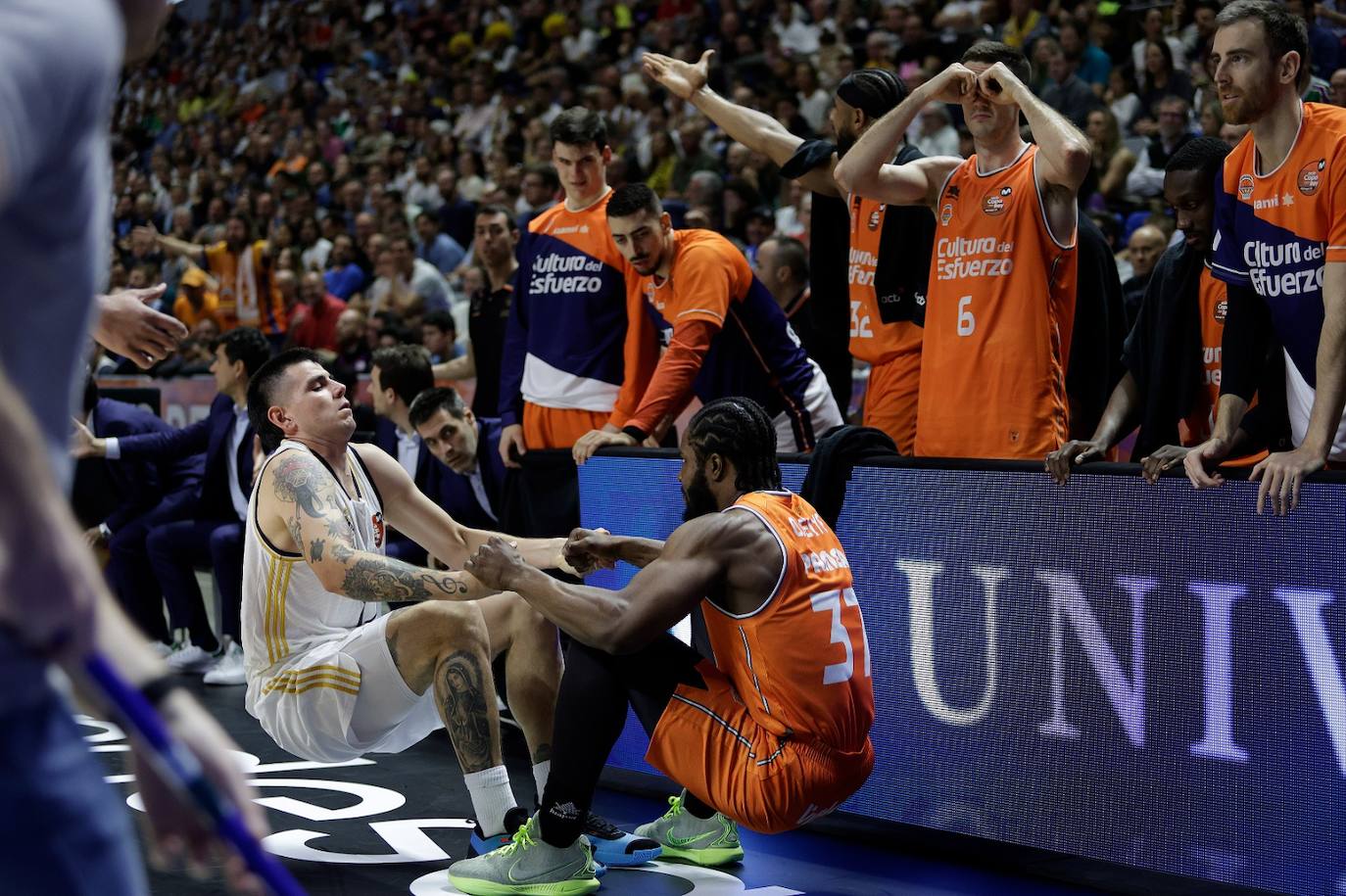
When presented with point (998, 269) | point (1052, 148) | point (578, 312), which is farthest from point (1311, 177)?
point (578, 312)

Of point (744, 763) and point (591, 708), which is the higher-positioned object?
point (591, 708)

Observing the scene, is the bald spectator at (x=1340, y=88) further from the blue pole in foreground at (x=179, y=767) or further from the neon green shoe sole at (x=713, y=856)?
the blue pole in foreground at (x=179, y=767)

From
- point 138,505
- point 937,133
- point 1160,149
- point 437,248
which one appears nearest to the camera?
point 138,505

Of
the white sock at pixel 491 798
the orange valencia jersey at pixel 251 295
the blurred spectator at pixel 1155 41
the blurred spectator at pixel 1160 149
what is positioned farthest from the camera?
the orange valencia jersey at pixel 251 295

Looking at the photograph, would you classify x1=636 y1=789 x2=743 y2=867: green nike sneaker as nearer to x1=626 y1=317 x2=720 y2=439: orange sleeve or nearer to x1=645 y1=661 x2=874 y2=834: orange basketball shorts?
x1=645 y1=661 x2=874 y2=834: orange basketball shorts

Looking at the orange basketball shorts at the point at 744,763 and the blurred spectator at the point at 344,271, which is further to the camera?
the blurred spectator at the point at 344,271

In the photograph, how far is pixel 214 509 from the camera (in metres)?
7.92

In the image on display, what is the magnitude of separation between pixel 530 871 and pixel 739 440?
129 cm

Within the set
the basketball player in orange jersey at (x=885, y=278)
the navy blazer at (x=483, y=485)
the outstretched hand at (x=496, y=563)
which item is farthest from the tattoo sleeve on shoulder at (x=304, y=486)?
the navy blazer at (x=483, y=485)

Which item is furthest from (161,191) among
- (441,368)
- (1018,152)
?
(1018,152)

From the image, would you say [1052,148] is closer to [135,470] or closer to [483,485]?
[483,485]

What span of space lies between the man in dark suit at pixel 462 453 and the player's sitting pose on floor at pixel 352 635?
1.90 m

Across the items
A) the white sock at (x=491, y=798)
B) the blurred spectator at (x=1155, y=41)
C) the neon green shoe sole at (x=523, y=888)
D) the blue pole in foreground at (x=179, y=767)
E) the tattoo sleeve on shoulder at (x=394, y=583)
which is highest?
the blurred spectator at (x=1155, y=41)

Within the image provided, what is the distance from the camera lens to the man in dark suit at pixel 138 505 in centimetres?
813
